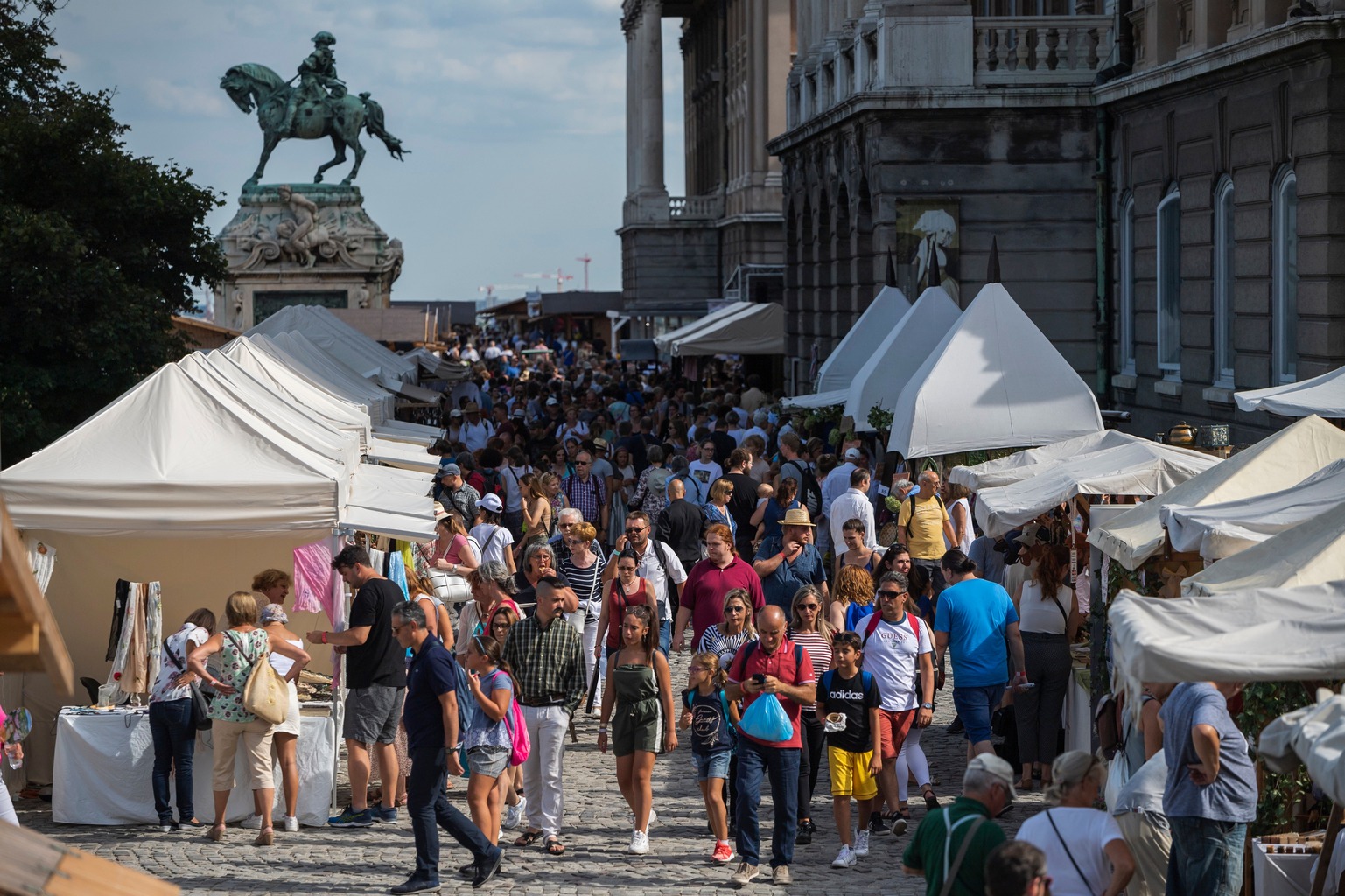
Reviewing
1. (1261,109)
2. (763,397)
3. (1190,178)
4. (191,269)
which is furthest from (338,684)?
(763,397)

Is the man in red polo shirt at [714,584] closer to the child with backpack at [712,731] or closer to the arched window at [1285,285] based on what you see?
the child with backpack at [712,731]

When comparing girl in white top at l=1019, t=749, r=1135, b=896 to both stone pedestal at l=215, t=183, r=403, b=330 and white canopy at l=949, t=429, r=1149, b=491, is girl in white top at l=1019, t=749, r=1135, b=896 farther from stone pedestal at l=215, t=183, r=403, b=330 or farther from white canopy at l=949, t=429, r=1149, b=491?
stone pedestal at l=215, t=183, r=403, b=330

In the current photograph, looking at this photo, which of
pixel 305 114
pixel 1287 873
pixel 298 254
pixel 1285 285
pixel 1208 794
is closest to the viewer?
pixel 1208 794

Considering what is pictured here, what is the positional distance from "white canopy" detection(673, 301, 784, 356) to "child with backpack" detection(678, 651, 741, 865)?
85.1 ft

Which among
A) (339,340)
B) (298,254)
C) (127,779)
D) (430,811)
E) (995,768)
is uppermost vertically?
(298,254)

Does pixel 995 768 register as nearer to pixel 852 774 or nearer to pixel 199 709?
pixel 852 774

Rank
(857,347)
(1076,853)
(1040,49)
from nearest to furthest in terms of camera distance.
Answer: (1076,853) → (857,347) → (1040,49)

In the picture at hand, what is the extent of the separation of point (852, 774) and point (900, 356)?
406 inches

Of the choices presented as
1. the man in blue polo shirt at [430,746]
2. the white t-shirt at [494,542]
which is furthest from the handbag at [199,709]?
the white t-shirt at [494,542]

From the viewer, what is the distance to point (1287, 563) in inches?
331

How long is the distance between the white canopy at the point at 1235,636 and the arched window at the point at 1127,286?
1818cm

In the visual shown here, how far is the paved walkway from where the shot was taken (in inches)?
393

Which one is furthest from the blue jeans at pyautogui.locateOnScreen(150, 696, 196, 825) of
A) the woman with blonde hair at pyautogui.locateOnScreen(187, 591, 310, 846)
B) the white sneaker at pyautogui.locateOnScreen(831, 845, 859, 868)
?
the white sneaker at pyautogui.locateOnScreen(831, 845, 859, 868)

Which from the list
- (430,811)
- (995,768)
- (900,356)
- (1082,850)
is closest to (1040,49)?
(900,356)
